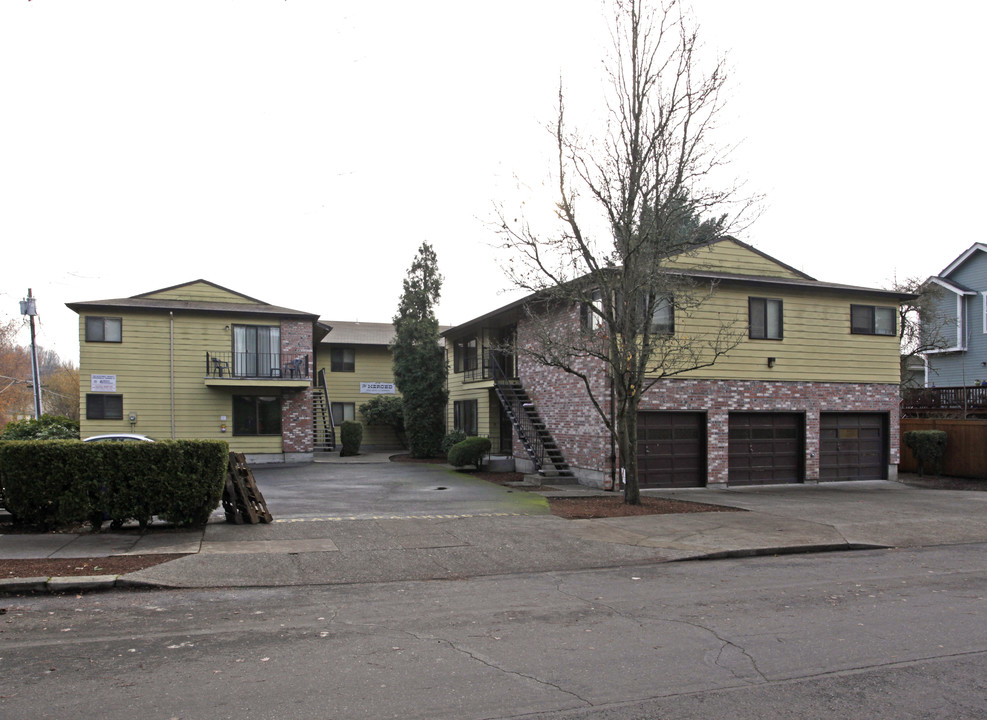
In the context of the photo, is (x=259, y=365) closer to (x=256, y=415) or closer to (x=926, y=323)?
(x=256, y=415)

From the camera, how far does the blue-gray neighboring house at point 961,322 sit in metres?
30.7

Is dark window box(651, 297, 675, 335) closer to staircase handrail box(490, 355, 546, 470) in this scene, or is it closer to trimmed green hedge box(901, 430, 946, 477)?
staircase handrail box(490, 355, 546, 470)

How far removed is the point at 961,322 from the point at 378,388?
27.5 meters

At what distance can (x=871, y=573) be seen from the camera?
9648 millimetres

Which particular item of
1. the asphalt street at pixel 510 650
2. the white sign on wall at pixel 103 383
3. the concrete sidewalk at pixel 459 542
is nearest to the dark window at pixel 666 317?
the concrete sidewalk at pixel 459 542

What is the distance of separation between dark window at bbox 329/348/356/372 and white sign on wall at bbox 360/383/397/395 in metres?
1.09

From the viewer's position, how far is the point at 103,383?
26.3m

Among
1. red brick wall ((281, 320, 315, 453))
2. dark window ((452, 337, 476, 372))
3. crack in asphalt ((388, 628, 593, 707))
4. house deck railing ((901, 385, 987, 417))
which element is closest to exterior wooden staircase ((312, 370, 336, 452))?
red brick wall ((281, 320, 315, 453))

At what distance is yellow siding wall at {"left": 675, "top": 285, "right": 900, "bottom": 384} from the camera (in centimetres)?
2011

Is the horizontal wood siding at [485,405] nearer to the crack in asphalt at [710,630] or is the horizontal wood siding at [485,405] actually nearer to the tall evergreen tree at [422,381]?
the tall evergreen tree at [422,381]

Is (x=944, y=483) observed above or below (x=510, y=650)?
below

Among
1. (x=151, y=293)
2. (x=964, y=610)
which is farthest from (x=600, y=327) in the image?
(x=151, y=293)

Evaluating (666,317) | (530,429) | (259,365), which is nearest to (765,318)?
(666,317)

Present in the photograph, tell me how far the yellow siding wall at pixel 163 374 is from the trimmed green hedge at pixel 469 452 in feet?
25.8
